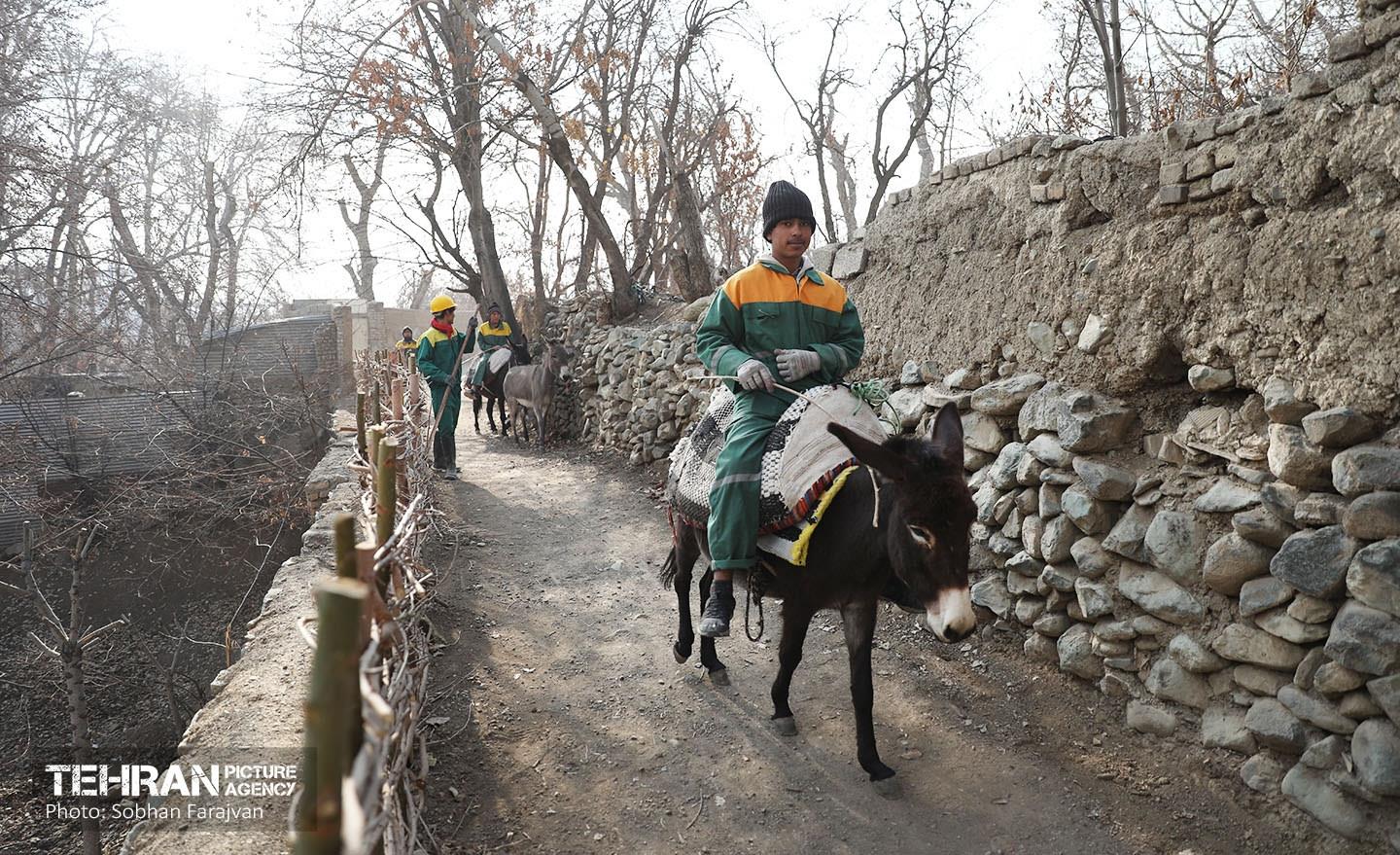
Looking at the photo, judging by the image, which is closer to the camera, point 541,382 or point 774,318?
point 774,318

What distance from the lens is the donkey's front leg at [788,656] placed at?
145 inches

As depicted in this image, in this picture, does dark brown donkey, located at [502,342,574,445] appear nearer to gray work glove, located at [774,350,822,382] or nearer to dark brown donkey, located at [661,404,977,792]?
dark brown donkey, located at [661,404,977,792]

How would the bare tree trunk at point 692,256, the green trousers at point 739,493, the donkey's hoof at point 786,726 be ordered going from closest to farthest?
the green trousers at point 739,493 < the donkey's hoof at point 786,726 < the bare tree trunk at point 692,256

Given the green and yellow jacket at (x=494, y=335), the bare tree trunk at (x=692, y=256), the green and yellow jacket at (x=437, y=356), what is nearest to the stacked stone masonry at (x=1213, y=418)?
the bare tree trunk at (x=692, y=256)

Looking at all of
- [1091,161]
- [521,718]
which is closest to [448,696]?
[521,718]

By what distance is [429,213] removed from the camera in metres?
15.3

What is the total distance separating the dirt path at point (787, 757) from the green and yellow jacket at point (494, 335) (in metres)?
9.38

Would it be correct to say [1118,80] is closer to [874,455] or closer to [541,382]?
[874,455]

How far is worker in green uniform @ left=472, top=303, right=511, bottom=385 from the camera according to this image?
14188 millimetres

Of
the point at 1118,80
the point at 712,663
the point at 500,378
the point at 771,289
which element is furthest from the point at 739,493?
the point at 500,378

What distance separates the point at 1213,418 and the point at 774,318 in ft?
6.41

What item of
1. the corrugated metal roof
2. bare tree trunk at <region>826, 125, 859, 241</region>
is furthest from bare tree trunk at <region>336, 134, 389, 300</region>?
bare tree trunk at <region>826, 125, 859, 241</region>

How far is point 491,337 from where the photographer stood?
14.4 meters

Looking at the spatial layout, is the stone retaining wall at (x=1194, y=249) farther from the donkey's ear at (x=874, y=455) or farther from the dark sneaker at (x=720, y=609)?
the dark sneaker at (x=720, y=609)
